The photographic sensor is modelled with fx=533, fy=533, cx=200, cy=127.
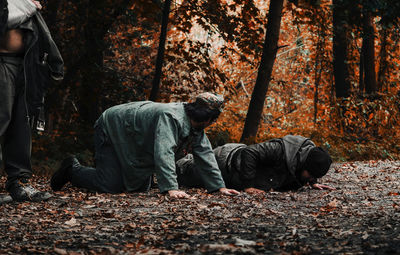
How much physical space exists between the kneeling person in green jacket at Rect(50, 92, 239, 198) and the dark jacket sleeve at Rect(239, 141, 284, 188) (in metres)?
0.31

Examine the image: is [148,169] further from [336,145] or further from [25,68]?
[336,145]

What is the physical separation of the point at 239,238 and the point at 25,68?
2.61 m

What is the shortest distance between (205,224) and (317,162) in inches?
84.9

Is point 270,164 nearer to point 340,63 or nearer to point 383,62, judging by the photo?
point 340,63

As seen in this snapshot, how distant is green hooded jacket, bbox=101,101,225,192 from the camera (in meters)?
5.14

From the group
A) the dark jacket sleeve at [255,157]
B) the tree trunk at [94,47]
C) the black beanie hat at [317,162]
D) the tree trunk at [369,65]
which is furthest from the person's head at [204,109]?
the tree trunk at [369,65]

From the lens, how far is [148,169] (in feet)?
18.2

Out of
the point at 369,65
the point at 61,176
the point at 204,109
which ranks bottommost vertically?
the point at 61,176

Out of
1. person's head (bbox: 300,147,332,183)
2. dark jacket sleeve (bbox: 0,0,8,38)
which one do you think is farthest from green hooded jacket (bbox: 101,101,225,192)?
dark jacket sleeve (bbox: 0,0,8,38)

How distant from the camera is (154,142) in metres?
5.19

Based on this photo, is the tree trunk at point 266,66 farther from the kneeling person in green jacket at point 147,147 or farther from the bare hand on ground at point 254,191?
the kneeling person in green jacket at point 147,147

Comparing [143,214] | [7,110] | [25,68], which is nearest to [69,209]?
[143,214]

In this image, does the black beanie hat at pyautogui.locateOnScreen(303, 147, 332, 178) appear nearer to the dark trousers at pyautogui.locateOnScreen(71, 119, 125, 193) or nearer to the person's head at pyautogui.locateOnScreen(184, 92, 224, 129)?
the person's head at pyautogui.locateOnScreen(184, 92, 224, 129)

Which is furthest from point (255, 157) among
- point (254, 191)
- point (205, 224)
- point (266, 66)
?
point (266, 66)
